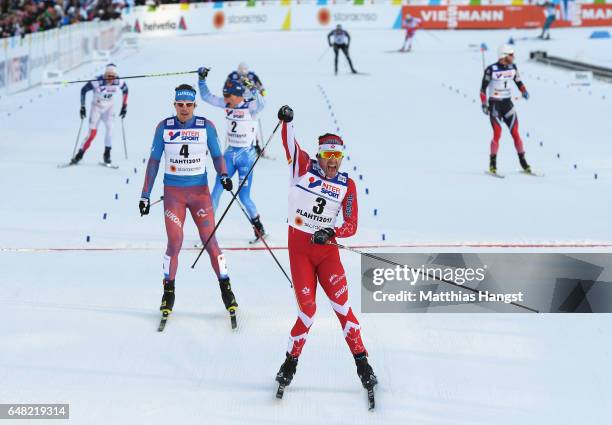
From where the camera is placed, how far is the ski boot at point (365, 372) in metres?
6.09

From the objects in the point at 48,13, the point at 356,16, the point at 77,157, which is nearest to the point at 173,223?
the point at 77,157

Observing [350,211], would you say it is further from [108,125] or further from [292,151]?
[108,125]

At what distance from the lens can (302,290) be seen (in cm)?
624

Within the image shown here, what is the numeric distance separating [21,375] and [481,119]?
14.6 metres

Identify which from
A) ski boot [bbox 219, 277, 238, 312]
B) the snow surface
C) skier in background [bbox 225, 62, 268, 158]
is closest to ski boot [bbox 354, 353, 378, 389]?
the snow surface

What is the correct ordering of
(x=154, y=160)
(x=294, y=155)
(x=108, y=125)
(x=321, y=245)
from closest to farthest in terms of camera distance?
(x=321, y=245) < (x=294, y=155) < (x=154, y=160) < (x=108, y=125)

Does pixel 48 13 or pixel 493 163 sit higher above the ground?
pixel 48 13

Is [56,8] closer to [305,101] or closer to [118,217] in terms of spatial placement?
[305,101]

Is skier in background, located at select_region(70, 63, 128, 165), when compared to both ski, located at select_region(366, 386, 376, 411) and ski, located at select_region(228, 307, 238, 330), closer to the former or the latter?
ski, located at select_region(228, 307, 238, 330)

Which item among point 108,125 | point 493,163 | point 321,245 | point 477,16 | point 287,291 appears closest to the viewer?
point 321,245

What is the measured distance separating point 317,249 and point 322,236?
289 millimetres

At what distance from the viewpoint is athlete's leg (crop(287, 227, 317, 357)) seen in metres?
6.21

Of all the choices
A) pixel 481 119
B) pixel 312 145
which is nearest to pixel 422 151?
pixel 312 145

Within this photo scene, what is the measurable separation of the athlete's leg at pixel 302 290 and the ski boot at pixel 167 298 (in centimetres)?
164
